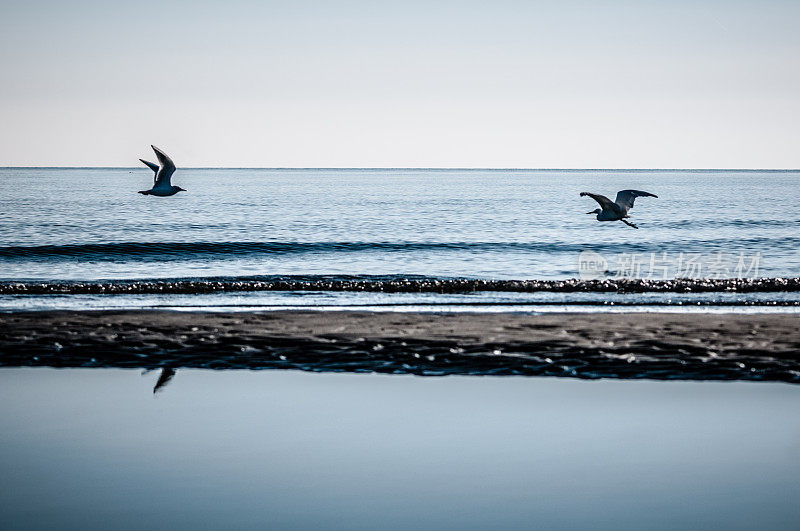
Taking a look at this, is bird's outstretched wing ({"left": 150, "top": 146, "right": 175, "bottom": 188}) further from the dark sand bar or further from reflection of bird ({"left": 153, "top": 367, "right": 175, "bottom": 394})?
reflection of bird ({"left": 153, "top": 367, "right": 175, "bottom": 394})

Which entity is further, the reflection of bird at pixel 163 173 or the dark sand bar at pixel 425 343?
the reflection of bird at pixel 163 173

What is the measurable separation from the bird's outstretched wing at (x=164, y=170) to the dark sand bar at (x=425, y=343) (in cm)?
544

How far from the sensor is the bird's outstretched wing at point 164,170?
23.7 m

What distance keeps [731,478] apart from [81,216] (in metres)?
64.0

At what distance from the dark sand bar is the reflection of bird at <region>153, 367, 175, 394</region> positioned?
35 cm

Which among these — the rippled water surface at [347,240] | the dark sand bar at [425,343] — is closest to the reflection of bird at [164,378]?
the dark sand bar at [425,343]

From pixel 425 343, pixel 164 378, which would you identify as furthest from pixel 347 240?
pixel 164 378

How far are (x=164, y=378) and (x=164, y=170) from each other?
1291cm

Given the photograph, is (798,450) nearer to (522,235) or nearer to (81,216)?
(522,235)

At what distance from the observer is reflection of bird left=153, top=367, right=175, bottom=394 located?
1223cm

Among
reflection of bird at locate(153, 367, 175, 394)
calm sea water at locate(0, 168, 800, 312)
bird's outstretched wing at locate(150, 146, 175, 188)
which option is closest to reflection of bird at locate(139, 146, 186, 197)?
bird's outstretched wing at locate(150, 146, 175, 188)

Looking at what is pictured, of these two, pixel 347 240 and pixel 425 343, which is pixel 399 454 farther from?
pixel 347 240

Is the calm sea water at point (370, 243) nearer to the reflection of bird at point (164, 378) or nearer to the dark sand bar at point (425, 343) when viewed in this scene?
the dark sand bar at point (425, 343)

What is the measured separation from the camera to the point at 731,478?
8.15 meters
